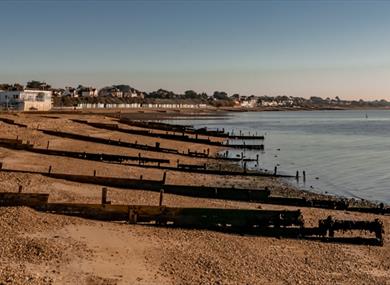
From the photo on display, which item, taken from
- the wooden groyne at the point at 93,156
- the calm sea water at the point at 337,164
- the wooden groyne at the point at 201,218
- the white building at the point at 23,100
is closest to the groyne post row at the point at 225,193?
the wooden groyne at the point at 201,218

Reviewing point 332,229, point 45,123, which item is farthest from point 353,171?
point 45,123

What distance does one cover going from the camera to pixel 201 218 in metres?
20.0

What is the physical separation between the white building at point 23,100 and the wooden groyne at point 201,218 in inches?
4109

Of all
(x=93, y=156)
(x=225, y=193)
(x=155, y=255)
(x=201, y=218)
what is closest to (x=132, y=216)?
(x=201, y=218)

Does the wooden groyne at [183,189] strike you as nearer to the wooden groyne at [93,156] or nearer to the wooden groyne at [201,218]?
the wooden groyne at [201,218]

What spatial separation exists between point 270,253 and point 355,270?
299 centimetres

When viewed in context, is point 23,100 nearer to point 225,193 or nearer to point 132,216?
point 225,193

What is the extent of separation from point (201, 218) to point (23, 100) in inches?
4425

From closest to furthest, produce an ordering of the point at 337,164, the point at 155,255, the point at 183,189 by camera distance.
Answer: the point at 155,255 < the point at 183,189 < the point at 337,164

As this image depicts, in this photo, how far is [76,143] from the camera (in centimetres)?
5025

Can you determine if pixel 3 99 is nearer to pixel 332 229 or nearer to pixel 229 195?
pixel 229 195

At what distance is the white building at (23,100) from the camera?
120562 millimetres

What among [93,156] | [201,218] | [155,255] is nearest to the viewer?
[155,255]

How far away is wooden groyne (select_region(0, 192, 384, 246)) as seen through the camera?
65.0 feet
